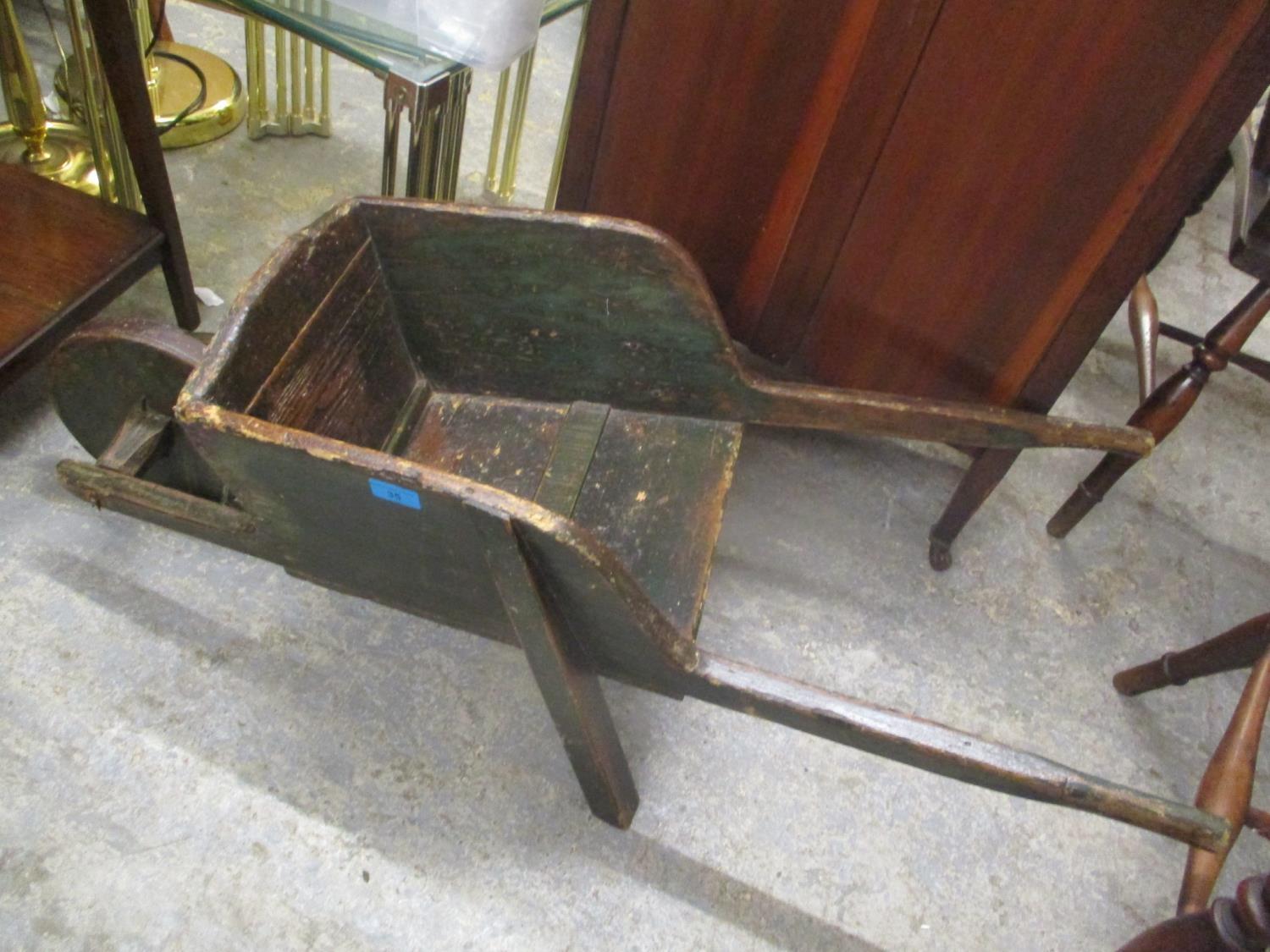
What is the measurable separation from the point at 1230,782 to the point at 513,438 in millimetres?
1137

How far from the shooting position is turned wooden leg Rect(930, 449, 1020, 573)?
1616mm

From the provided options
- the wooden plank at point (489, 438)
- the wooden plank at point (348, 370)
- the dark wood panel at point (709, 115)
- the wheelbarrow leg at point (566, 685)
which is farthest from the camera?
the wooden plank at point (489, 438)

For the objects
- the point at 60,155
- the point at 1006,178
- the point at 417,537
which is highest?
the point at 1006,178

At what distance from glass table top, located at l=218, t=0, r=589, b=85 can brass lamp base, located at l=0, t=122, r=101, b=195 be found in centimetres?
90

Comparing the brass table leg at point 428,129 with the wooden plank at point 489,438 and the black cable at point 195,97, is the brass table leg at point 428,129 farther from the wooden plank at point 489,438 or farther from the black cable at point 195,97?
the black cable at point 195,97

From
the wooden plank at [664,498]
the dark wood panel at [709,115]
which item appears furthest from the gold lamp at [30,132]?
the wooden plank at [664,498]

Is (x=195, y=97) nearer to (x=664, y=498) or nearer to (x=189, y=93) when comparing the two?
(x=189, y=93)

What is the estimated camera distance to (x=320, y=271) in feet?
4.26

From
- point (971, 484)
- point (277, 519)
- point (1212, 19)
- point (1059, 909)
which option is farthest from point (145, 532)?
point (1212, 19)

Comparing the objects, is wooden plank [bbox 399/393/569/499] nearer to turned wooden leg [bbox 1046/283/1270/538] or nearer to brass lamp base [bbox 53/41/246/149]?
turned wooden leg [bbox 1046/283/1270/538]

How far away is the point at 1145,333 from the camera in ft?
6.57

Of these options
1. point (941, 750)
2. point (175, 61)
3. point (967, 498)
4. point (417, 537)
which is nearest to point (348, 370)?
point (417, 537)

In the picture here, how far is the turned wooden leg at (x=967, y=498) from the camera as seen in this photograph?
1.62 metres

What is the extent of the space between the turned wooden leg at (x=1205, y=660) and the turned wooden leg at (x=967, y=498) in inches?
14.9
